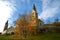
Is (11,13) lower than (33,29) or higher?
higher

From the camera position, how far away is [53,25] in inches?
201

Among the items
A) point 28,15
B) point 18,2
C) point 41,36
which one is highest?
point 18,2

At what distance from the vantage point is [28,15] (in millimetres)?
5156

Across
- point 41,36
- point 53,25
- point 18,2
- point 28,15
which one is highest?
point 18,2

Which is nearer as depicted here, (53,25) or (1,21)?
(53,25)

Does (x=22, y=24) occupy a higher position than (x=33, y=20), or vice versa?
(x=33, y=20)

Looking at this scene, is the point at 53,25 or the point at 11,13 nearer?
the point at 53,25

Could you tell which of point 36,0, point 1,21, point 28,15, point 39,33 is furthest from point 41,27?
point 1,21

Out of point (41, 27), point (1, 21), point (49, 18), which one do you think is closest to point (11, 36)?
point (1, 21)

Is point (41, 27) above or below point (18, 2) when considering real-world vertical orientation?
below

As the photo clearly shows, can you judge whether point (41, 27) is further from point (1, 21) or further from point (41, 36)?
point (1, 21)

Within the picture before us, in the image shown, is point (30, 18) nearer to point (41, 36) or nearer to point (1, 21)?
point (41, 36)

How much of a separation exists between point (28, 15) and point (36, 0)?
623 millimetres

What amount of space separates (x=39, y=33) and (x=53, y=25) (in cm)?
51
